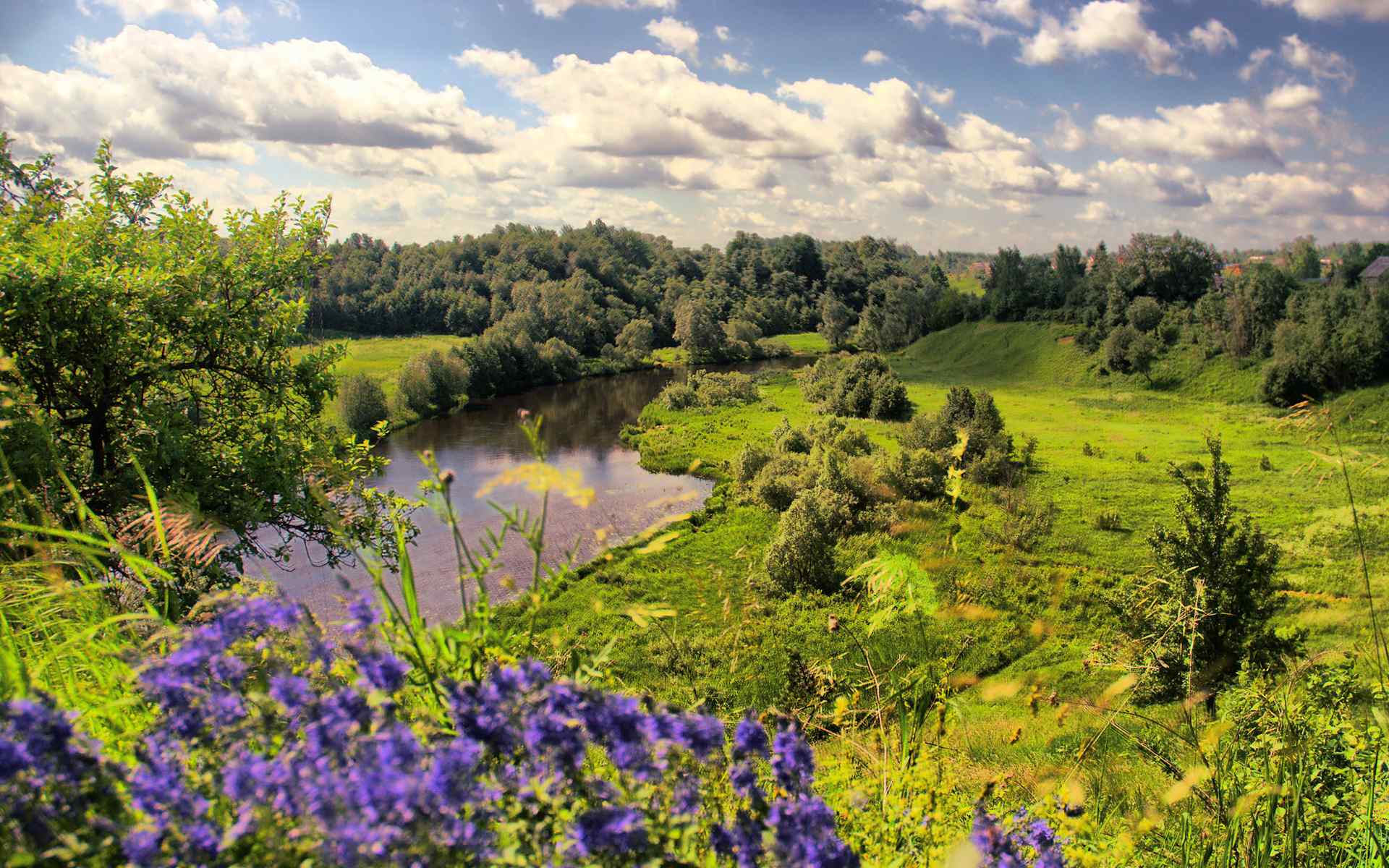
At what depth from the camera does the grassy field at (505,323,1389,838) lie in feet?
18.0

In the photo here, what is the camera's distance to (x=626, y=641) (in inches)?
663

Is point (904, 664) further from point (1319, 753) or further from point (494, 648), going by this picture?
point (494, 648)

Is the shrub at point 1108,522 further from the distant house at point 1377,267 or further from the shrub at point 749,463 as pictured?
the distant house at point 1377,267

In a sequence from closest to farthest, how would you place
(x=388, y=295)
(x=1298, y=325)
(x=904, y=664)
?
(x=904, y=664), (x=1298, y=325), (x=388, y=295)

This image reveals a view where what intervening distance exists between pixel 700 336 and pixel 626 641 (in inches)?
2724

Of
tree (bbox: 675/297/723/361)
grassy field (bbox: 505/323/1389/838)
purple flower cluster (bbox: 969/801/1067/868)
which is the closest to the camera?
purple flower cluster (bbox: 969/801/1067/868)

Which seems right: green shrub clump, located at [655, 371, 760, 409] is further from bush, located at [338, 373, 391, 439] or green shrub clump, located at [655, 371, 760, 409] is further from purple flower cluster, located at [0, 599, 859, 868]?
purple flower cluster, located at [0, 599, 859, 868]

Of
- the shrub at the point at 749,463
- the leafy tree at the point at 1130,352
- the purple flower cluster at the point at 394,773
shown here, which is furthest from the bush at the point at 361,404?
the leafy tree at the point at 1130,352

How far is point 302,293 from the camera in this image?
32.3 feet

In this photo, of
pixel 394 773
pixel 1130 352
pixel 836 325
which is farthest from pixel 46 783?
pixel 836 325

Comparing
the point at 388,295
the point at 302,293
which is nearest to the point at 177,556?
the point at 302,293

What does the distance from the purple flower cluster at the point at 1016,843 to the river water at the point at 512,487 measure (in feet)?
4.00

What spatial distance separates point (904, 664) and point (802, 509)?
1117 cm

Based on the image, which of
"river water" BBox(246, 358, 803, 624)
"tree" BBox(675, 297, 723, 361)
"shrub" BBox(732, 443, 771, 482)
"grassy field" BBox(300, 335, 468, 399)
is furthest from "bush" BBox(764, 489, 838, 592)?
"tree" BBox(675, 297, 723, 361)
